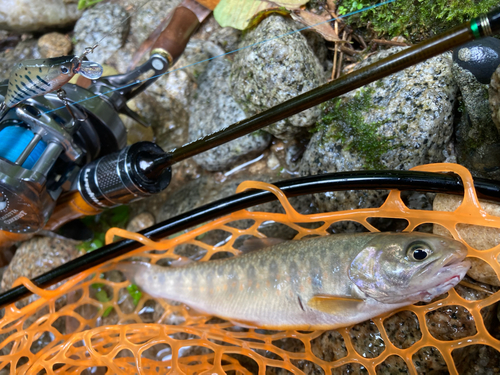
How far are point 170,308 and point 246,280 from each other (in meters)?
0.53

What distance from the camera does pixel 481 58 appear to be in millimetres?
1441

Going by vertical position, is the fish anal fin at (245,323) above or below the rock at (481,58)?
below

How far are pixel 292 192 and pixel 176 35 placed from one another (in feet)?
3.21

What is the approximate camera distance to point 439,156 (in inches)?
64.4

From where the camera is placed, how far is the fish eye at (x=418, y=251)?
4.02ft

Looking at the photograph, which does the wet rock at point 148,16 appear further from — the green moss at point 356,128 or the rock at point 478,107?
the rock at point 478,107

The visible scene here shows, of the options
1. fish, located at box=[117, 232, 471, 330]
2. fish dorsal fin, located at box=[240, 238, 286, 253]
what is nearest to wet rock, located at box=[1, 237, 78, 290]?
fish, located at box=[117, 232, 471, 330]

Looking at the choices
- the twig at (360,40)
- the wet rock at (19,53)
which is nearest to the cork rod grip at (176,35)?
the twig at (360,40)

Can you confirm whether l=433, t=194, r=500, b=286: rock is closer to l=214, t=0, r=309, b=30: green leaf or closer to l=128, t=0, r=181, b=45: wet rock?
l=214, t=0, r=309, b=30: green leaf

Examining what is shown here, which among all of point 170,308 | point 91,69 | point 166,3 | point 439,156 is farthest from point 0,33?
point 439,156

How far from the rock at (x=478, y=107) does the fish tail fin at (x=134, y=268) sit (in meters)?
1.57

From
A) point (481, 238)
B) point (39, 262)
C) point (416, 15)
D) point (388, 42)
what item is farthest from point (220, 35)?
point (481, 238)

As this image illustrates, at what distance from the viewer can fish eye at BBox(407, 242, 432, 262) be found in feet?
4.02

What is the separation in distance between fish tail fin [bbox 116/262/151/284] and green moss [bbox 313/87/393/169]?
1.07 m
